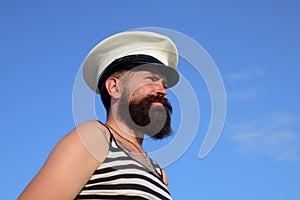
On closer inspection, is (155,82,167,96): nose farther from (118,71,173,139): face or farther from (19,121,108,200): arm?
(19,121,108,200): arm

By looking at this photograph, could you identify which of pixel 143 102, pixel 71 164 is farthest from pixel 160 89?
pixel 71 164

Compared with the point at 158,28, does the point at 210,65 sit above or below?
below

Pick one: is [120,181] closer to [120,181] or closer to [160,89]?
[120,181]

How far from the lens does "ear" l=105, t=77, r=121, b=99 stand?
622cm

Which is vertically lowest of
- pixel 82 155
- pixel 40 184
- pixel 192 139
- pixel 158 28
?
pixel 40 184

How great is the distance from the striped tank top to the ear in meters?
0.65

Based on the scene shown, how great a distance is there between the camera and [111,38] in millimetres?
6297

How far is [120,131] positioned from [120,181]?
2.79 ft

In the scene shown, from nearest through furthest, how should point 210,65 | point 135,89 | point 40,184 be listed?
1. point 40,184
2. point 210,65
3. point 135,89

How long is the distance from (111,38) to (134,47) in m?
0.26

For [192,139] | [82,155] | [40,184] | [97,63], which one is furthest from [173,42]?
[40,184]

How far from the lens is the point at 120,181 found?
5426 mm

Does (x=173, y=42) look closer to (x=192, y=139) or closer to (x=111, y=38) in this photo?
(x=111, y=38)

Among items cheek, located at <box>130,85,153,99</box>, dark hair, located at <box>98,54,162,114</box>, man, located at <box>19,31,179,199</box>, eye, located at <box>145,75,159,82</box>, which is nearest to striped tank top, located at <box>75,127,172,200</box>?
man, located at <box>19,31,179,199</box>
